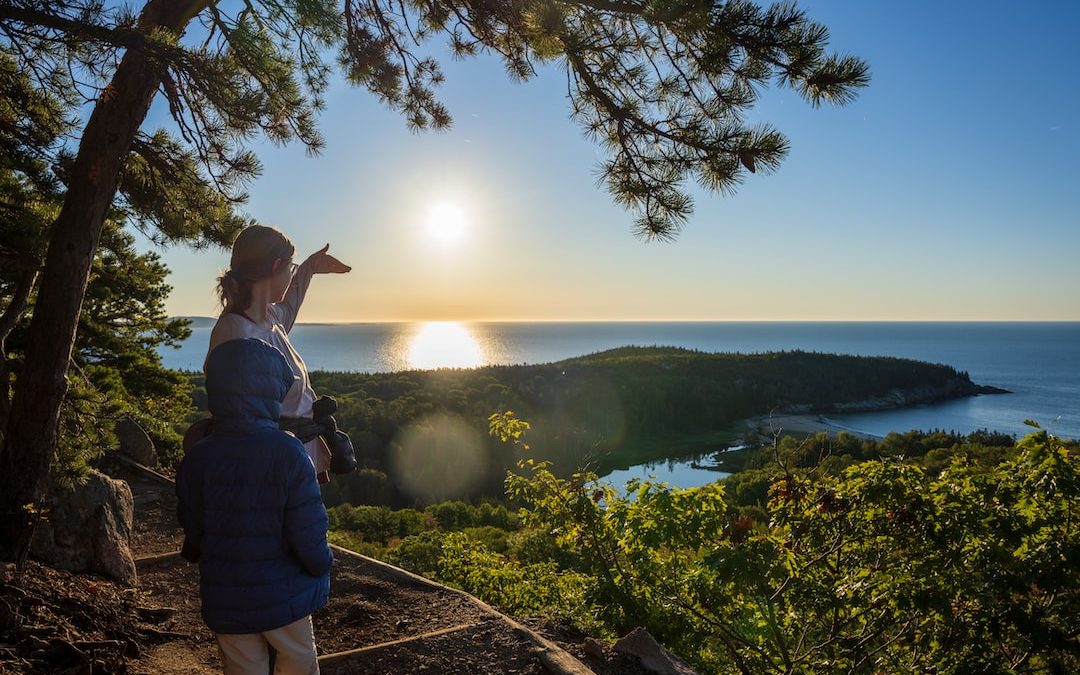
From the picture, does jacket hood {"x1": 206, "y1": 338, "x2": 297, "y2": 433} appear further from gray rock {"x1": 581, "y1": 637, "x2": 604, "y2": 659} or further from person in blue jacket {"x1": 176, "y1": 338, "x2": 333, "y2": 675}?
gray rock {"x1": 581, "y1": 637, "x2": 604, "y2": 659}

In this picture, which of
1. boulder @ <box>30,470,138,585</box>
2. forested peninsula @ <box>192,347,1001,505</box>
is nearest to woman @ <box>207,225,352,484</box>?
forested peninsula @ <box>192,347,1001,505</box>

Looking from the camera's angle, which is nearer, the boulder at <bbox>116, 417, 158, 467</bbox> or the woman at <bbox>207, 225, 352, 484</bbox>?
the woman at <bbox>207, 225, 352, 484</bbox>

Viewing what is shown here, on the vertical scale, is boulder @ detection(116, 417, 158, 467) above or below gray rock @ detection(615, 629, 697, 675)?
above

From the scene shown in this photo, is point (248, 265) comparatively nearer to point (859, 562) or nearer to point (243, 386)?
point (243, 386)

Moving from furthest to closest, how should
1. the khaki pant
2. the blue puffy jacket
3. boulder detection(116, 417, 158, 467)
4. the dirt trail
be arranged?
boulder detection(116, 417, 158, 467) < the dirt trail < the khaki pant < the blue puffy jacket

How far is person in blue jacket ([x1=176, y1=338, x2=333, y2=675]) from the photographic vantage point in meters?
1.81

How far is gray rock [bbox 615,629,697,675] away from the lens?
11.1 ft

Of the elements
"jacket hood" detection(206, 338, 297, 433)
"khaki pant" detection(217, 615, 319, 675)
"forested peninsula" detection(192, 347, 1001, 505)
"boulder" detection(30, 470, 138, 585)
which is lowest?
"forested peninsula" detection(192, 347, 1001, 505)

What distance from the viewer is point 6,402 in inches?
157

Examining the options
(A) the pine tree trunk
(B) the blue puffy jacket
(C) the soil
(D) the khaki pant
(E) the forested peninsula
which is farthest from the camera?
(E) the forested peninsula

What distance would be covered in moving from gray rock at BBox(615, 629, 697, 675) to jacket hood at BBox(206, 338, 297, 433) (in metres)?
2.66

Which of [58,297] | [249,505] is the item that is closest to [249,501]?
[249,505]

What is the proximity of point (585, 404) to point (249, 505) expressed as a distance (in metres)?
49.0

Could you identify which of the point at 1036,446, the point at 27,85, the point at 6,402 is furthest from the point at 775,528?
the point at 27,85
